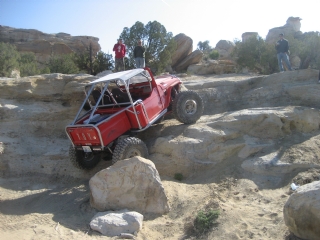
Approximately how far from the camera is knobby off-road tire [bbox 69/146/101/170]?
7.15 m

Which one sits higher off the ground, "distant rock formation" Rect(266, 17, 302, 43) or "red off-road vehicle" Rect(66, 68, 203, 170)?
"distant rock formation" Rect(266, 17, 302, 43)

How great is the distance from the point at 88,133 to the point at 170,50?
15.5 meters

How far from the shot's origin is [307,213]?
410cm

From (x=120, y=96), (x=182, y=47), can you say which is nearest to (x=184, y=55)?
(x=182, y=47)

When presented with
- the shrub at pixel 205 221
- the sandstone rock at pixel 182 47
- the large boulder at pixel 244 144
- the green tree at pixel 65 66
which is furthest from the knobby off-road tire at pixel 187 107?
the sandstone rock at pixel 182 47

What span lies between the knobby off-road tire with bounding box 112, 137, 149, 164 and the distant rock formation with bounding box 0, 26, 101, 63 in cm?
2982

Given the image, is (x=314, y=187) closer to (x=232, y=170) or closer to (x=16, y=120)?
(x=232, y=170)

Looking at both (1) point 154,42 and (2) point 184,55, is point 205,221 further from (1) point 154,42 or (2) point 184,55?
(2) point 184,55

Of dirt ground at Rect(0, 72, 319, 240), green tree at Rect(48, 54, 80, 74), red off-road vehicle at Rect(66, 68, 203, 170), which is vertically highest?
green tree at Rect(48, 54, 80, 74)

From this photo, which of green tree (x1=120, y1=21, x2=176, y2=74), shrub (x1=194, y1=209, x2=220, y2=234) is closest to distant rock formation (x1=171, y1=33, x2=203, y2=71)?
green tree (x1=120, y1=21, x2=176, y2=74)

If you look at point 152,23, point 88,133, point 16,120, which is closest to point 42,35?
point 152,23

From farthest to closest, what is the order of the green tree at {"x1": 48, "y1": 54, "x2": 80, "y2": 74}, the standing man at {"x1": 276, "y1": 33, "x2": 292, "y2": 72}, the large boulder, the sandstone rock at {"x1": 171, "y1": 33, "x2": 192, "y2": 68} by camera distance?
1. the sandstone rock at {"x1": 171, "y1": 33, "x2": 192, "y2": 68}
2. the green tree at {"x1": 48, "y1": 54, "x2": 80, "y2": 74}
3. the standing man at {"x1": 276, "y1": 33, "x2": 292, "y2": 72}
4. the large boulder

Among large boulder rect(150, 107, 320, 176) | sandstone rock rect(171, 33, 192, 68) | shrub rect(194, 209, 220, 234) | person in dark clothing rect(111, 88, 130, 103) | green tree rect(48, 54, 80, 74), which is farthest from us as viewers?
sandstone rock rect(171, 33, 192, 68)

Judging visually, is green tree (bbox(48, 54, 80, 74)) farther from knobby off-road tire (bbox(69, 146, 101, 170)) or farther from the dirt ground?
the dirt ground
